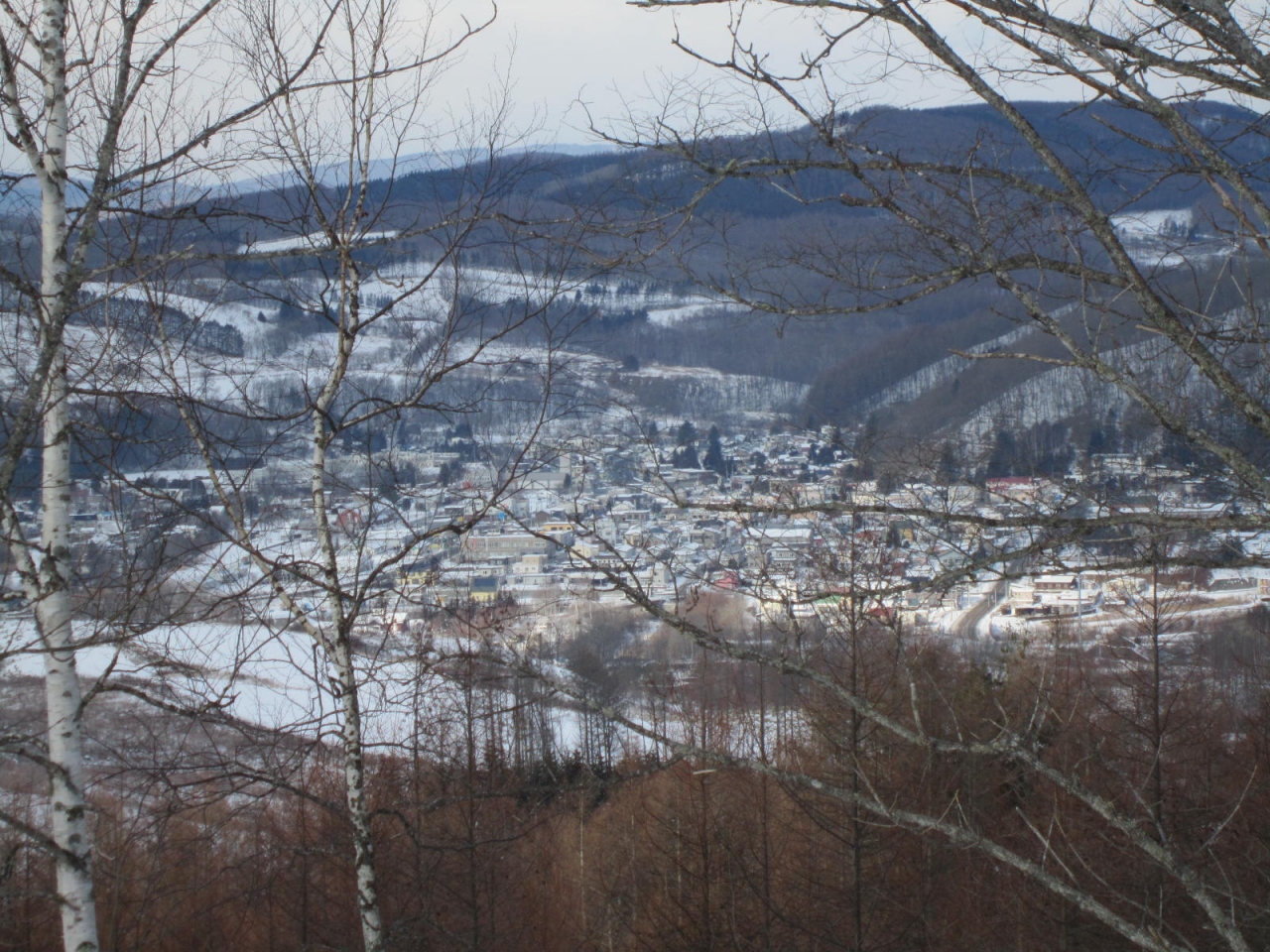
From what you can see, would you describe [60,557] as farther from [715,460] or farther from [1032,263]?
[715,460]

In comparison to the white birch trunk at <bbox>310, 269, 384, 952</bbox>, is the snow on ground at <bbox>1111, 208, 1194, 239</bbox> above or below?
above

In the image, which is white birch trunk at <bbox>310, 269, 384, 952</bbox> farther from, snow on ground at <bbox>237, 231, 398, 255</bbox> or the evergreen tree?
the evergreen tree

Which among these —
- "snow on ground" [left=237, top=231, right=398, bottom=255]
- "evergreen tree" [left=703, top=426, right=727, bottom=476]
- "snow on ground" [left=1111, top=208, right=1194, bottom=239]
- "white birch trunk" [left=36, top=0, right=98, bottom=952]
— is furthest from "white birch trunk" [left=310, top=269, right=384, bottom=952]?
"evergreen tree" [left=703, top=426, right=727, bottom=476]

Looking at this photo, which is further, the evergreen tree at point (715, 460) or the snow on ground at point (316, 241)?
the evergreen tree at point (715, 460)

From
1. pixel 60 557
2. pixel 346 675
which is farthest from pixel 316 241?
pixel 346 675

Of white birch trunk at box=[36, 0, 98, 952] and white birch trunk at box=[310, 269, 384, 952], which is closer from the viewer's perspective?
white birch trunk at box=[36, 0, 98, 952]

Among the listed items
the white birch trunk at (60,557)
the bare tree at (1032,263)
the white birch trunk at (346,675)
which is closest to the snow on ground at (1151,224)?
the bare tree at (1032,263)

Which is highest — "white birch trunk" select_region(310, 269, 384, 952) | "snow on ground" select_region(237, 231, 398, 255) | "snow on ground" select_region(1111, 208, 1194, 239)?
"snow on ground" select_region(237, 231, 398, 255)

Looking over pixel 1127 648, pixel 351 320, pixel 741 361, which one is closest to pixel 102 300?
pixel 351 320

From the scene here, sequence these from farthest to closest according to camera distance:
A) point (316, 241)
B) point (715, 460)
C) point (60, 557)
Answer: point (715, 460), point (316, 241), point (60, 557)

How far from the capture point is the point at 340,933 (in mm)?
10625

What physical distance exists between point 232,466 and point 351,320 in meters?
1.48

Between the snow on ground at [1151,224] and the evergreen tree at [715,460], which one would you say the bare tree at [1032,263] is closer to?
the snow on ground at [1151,224]

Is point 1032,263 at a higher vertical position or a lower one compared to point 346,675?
higher
